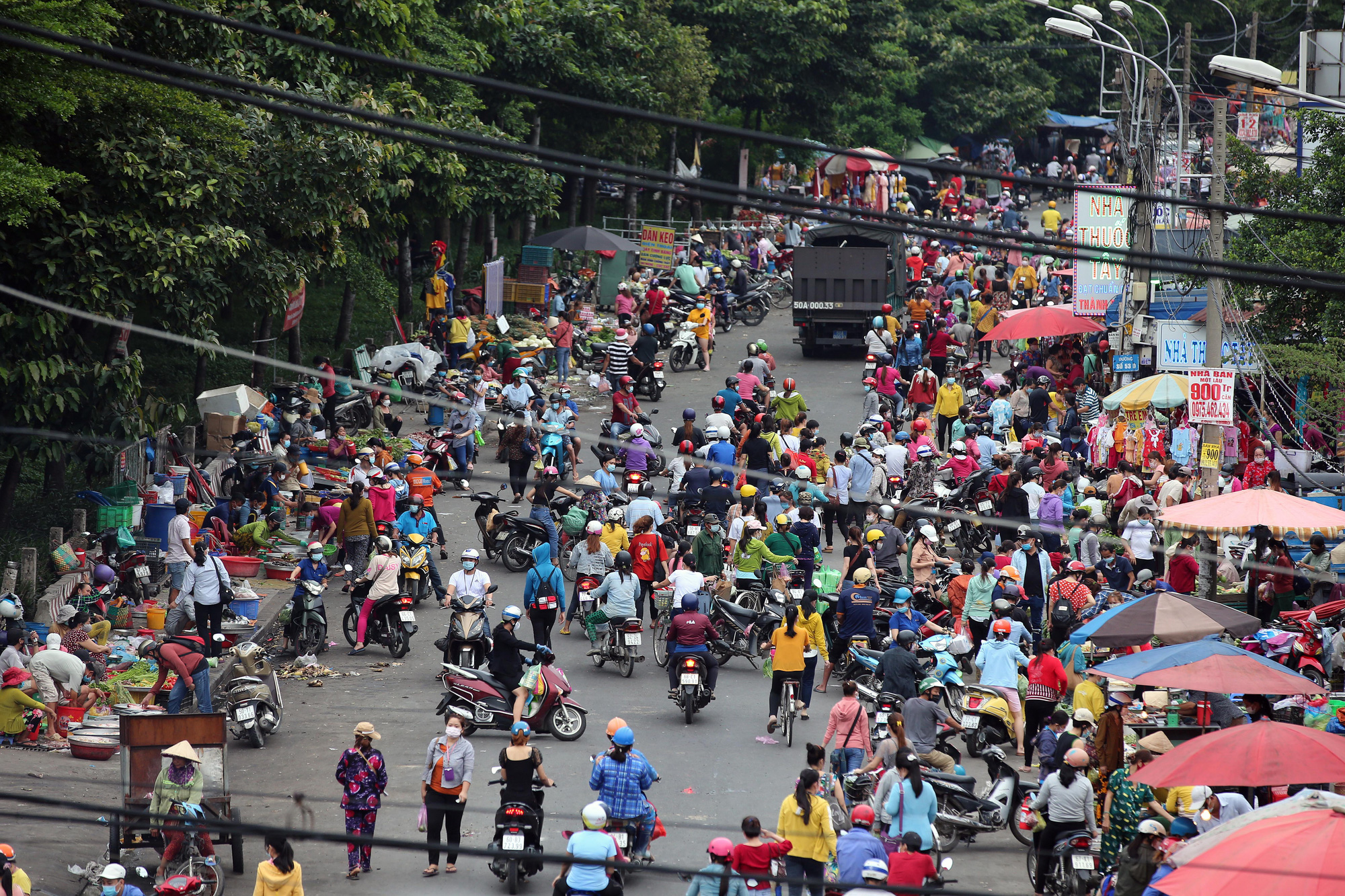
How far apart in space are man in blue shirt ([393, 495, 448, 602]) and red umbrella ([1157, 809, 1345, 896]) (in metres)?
10.8

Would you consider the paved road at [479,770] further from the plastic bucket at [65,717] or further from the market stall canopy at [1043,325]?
the market stall canopy at [1043,325]

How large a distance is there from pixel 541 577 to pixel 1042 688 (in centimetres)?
540

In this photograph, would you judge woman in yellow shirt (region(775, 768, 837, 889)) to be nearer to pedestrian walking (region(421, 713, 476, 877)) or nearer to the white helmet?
the white helmet

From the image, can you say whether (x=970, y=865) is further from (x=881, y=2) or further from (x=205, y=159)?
(x=881, y=2)

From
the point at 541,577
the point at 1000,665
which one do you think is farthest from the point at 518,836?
the point at 1000,665

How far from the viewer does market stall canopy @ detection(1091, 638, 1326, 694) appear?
1234cm

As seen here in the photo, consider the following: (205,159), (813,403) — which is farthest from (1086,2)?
(205,159)

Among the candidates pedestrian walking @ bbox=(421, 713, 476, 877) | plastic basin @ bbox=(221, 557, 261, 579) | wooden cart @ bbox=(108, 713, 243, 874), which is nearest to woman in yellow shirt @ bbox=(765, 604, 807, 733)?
pedestrian walking @ bbox=(421, 713, 476, 877)

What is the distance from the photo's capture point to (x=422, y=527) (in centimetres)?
1834

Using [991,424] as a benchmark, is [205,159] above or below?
above

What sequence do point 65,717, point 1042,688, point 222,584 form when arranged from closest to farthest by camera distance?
point 1042,688 → point 65,717 → point 222,584

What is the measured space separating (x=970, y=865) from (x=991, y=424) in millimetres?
12389

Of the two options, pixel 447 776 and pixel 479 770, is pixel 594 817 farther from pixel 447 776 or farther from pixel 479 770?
pixel 479 770

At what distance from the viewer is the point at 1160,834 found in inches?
416
